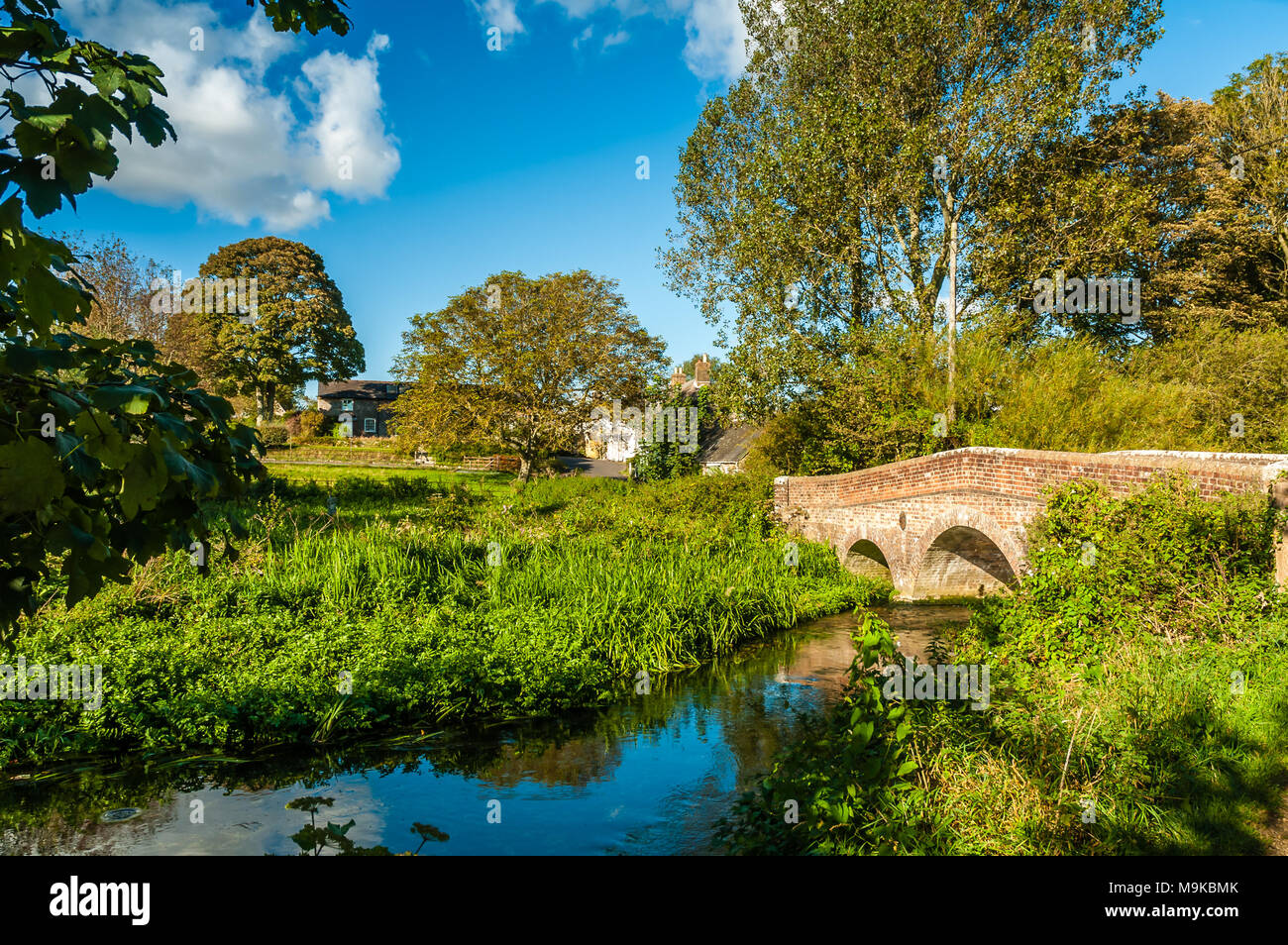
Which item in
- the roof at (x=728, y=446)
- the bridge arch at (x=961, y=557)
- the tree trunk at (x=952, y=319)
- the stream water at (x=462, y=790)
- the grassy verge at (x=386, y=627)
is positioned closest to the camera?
the stream water at (x=462, y=790)

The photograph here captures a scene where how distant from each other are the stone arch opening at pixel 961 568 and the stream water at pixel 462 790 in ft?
20.5

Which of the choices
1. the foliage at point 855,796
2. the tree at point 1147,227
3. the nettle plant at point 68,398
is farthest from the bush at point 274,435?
the nettle plant at point 68,398

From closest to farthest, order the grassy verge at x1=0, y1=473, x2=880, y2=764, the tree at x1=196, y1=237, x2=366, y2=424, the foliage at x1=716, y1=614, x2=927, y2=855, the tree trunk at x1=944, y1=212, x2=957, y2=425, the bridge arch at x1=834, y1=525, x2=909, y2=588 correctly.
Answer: the foliage at x1=716, y1=614, x2=927, y2=855
the grassy verge at x1=0, y1=473, x2=880, y2=764
the bridge arch at x1=834, y1=525, x2=909, y2=588
the tree trunk at x1=944, y1=212, x2=957, y2=425
the tree at x1=196, y1=237, x2=366, y2=424

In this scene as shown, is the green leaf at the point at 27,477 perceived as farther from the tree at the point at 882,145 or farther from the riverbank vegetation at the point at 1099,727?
the tree at the point at 882,145

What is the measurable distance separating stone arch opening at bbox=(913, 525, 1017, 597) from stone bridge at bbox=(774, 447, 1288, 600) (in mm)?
25

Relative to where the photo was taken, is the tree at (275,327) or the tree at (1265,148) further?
the tree at (275,327)

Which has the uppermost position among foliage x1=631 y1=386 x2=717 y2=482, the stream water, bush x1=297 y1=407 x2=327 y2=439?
bush x1=297 y1=407 x2=327 y2=439

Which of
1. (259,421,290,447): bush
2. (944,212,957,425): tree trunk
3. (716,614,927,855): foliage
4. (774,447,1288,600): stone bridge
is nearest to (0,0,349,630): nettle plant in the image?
(716,614,927,855): foliage

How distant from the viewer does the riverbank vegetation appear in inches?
197

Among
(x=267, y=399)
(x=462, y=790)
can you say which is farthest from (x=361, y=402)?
(x=462, y=790)

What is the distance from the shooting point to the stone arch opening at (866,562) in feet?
61.3

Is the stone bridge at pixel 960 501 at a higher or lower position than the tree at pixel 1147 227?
lower

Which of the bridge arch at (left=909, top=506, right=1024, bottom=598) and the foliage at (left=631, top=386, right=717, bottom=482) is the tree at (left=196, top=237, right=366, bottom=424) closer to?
the foliage at (left=631, top=386, right=717, bottom=482)
